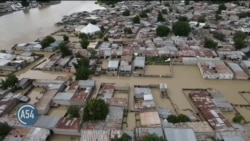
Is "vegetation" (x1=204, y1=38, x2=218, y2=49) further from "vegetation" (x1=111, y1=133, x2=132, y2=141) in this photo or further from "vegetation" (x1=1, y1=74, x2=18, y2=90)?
"vegetation" (x1=1, y1=74, x2=18, y2=90)

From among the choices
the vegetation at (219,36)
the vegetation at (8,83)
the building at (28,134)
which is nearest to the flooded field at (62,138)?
the building at (28,134)

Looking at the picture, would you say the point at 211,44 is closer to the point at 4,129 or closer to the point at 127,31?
the point at 127,31

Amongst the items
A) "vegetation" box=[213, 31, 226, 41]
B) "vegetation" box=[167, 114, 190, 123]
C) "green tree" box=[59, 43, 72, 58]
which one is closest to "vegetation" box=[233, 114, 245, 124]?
"vegetation" box=[167, 114, 190, 123]

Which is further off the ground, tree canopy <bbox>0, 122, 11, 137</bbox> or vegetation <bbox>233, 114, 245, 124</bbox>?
tree canopy <bbox>0, 122, 11, 137</bbox>

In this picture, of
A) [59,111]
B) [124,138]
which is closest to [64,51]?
[59,111]

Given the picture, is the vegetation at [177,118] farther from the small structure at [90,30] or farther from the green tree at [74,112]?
the small structure at [90,30]
